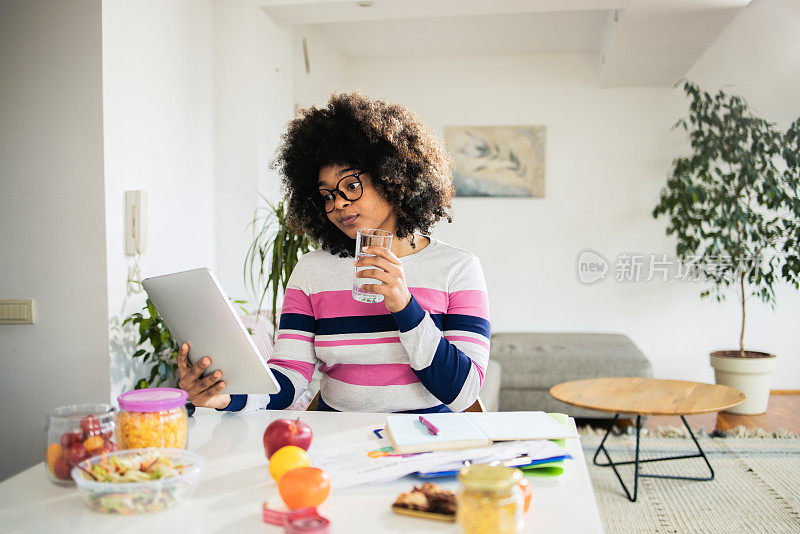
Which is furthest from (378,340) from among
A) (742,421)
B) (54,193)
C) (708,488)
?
(742,421)

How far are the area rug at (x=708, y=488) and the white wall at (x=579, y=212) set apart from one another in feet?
4.46

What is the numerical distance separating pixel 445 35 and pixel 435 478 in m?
4.20

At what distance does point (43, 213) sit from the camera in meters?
2.30

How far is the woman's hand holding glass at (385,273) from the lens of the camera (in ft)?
4.21

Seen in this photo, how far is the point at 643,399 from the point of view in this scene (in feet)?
9.88

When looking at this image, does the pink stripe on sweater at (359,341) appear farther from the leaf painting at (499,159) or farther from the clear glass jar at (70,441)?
the leaf painting at (499,159)

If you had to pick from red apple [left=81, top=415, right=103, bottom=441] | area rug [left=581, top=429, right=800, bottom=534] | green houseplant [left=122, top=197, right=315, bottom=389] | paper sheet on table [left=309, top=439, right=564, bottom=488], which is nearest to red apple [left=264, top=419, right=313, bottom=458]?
paper sheet on table [left=309, top=439, right=564, bottom=488]

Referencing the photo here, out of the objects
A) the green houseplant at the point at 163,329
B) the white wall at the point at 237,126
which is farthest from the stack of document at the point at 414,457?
the white wall at the point at 237,126

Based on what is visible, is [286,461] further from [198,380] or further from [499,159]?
[499,159]

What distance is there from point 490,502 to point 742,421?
3.88 metres

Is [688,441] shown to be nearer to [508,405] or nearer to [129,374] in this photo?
[508,405]

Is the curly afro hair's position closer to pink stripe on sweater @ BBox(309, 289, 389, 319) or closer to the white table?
pink stripe on sweater @ BBox(309, 289, 389, 319)

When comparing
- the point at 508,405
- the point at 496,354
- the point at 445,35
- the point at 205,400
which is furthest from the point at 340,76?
the point at 205,400

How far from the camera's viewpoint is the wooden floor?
12.6 ft
